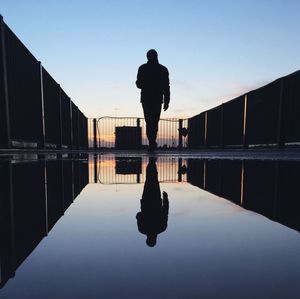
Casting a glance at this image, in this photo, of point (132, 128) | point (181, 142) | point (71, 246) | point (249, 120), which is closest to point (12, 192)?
point (71, 246)

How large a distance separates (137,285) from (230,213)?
59 cm

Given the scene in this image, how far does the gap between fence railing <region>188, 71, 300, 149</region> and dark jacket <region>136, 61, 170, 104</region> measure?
373 centimetres

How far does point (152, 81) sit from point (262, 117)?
487 cm

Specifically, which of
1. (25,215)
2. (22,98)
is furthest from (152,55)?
(25,215)

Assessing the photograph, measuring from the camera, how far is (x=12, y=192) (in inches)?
50.7

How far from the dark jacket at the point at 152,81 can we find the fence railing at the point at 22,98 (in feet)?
7.71

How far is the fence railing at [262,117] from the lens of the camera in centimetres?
811

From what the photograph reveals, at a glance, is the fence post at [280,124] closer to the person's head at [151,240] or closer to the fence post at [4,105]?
the fence post at [4,105]

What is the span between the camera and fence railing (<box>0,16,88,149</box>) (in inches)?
190

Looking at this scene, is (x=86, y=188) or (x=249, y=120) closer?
(x=86, y=188)

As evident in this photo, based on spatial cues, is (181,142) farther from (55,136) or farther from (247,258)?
(247,258)

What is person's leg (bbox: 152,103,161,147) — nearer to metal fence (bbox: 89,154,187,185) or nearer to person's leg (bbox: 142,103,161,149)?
person's leg (bbox: 142,103,161,149)

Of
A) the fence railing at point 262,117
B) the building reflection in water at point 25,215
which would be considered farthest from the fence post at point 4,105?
the fence railing at point 262,117

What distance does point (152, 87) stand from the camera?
6574 mm
